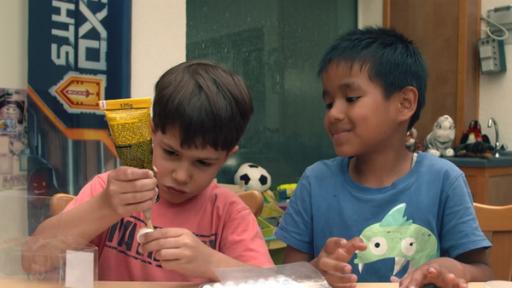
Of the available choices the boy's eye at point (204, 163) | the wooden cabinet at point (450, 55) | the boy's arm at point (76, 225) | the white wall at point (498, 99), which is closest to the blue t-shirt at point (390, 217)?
the boy's eye at point (204, 163)

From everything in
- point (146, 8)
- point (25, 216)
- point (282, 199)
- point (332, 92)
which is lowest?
point (282, 199)

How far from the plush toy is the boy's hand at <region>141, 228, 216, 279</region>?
239 cm

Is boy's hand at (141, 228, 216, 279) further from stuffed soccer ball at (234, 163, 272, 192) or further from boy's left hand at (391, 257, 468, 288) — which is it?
stuffed soccer ball at (234, 163, 272, 192)

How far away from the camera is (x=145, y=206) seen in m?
0.77

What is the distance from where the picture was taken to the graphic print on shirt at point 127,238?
3.28ft

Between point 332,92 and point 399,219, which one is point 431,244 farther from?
point 332,92

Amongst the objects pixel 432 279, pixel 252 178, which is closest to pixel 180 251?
pixel 432 279

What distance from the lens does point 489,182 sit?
9.09 feet

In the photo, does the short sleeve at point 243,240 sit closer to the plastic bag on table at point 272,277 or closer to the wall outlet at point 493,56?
the plastic bag on table at point 272,277

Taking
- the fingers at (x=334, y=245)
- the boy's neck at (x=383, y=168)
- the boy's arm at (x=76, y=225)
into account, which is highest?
the boy's neck at (x=383, y=168)

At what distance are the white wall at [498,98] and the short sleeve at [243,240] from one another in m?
2.59

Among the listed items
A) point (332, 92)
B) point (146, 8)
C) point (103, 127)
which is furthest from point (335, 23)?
point (332, 92)

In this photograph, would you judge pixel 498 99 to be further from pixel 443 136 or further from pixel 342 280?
pixel 342 280

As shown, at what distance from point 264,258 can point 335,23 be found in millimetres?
2557
